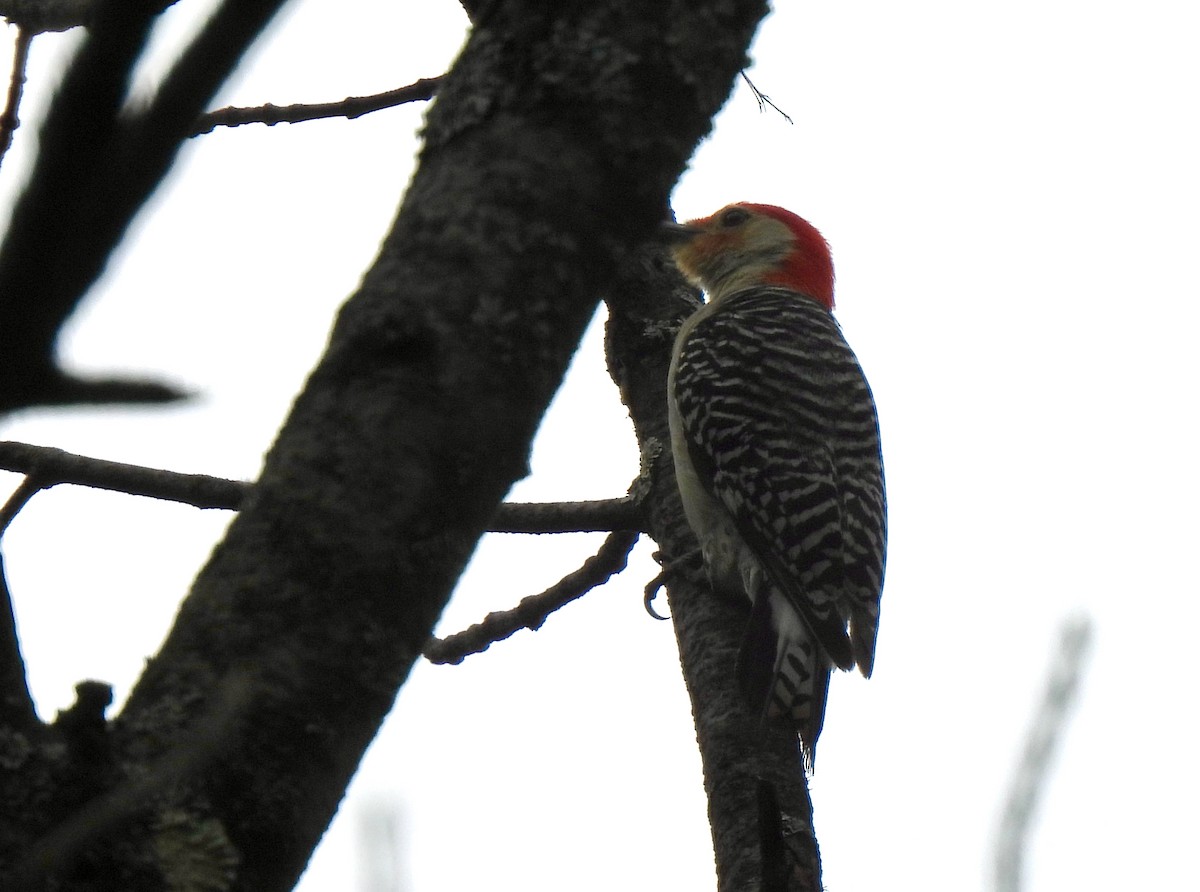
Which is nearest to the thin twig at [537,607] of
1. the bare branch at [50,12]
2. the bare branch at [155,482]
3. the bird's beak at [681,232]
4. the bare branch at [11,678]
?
the bare branch at [155,482]

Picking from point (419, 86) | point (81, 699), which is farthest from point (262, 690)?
point (419, 86)

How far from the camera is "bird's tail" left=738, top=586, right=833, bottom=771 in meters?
4.62

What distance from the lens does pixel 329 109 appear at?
4.65 meters

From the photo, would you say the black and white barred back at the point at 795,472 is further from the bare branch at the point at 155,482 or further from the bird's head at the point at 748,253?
the bare branch at the point at 155,482

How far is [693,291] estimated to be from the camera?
20.1 feet

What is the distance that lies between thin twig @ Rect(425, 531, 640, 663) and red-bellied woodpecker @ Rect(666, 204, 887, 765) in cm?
38

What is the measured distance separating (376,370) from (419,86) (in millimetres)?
3049

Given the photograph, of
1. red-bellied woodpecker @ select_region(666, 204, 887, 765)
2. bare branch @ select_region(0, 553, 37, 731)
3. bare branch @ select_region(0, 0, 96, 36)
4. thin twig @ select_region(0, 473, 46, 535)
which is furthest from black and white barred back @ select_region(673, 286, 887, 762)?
bare branch @ select_region(0, 553, 37, 731)

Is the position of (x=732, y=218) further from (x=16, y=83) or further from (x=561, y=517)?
(x=16, y=83)

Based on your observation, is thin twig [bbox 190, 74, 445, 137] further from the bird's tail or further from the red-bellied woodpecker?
the bird's tail

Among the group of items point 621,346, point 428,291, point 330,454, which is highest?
point 621,346

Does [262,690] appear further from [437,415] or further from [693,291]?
[693,291]

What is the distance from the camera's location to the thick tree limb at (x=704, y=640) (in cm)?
393

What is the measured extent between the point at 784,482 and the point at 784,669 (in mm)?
2067
